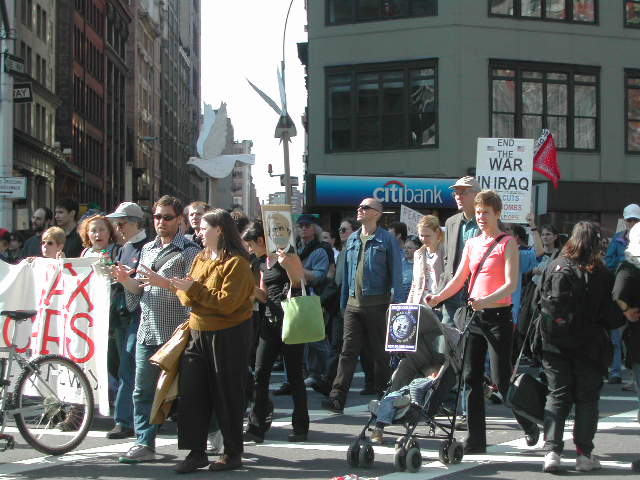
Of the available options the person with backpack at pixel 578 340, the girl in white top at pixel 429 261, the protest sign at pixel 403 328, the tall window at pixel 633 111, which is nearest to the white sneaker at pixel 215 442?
the protest sign at pixel 403 328

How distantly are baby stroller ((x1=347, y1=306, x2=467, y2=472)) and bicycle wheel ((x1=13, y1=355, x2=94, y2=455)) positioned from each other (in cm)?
232

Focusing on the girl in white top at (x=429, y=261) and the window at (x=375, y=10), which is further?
the window at (x=375, y=10)

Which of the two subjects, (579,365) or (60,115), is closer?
(579,365)

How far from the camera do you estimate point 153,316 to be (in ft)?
25.8

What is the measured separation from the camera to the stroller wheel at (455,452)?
745 centimetres

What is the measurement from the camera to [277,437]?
891 centimetres

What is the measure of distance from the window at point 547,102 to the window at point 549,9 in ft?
4.32

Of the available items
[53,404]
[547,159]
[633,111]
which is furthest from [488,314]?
[633,111]

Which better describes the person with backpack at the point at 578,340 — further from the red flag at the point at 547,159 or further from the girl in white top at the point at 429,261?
the red flag at the point at 547,159

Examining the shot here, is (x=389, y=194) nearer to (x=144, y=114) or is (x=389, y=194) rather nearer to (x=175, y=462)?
(x=175, y=462)

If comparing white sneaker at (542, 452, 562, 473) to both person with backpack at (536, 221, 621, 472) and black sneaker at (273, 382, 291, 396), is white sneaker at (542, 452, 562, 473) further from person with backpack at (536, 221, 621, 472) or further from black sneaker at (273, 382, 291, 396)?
black sneaker at (273, 382, 291, 396)

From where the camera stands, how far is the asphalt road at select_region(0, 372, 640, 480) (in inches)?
288

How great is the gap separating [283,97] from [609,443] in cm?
614

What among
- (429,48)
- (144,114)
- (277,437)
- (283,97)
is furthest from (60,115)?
(277,437)
